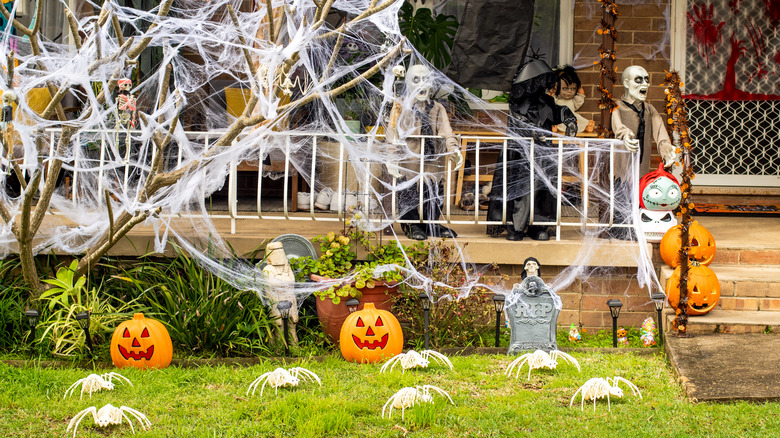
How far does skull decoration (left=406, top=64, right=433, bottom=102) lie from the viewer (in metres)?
6.56

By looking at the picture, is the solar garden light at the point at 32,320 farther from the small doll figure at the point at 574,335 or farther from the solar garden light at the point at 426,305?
the small doll figure at the point at 574,335

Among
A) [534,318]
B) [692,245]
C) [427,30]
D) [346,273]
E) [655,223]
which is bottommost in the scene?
[534,318]

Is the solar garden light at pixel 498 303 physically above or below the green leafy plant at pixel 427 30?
below

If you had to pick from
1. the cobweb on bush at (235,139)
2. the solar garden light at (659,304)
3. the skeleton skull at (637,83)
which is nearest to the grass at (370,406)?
the solar garden light at (659,304)

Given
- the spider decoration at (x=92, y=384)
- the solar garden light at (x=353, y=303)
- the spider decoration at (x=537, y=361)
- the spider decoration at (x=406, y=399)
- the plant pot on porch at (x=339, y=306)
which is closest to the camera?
the spider decoration at (x=406, y=399)

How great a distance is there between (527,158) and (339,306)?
204 centimetres

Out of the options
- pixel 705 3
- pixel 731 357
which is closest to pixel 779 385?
pixel 731 357

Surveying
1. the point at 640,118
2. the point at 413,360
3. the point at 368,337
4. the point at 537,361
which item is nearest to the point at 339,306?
the point at 368,337

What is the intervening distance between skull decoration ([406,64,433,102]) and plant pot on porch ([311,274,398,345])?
1.61 metres

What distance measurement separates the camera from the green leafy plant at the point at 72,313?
5.61m

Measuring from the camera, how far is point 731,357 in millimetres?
5305

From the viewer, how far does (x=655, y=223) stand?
21.6ft

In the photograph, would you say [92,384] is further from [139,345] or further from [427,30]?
[427,30]

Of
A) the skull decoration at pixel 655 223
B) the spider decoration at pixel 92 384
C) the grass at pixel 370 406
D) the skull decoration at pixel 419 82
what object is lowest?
the grass at pixel 370 406
